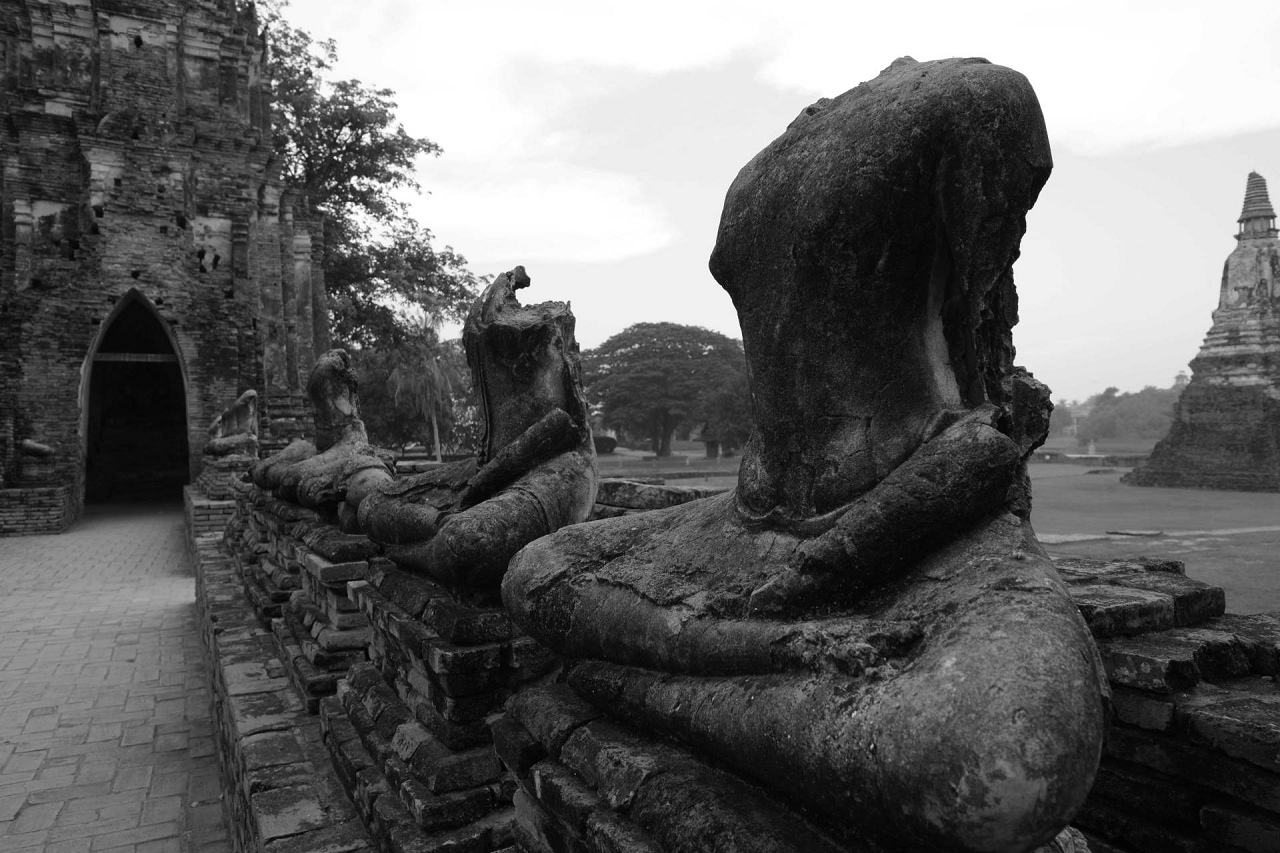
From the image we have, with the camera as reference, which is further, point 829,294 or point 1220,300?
point 1220,300

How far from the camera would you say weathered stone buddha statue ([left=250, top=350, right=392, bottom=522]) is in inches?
173

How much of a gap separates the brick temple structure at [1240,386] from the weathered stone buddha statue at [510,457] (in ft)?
73.1

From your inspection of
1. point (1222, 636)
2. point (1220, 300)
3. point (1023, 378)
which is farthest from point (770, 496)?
point (1220, 300)

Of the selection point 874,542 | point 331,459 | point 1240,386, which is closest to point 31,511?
point 331,459

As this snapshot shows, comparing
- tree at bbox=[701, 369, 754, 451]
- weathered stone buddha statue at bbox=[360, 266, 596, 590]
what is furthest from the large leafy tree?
weathered stone buddha statue at bbox=[360, 266, 596, 590]

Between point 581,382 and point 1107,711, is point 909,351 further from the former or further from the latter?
point 581,382

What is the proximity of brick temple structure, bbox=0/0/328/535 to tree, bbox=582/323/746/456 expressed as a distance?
1967cm

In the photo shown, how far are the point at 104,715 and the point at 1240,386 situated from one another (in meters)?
23.8

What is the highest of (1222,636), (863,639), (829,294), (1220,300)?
(1220,300)

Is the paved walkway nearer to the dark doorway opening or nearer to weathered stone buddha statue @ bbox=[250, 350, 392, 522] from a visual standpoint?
weathered stone buddha statue @ bbox=[250, 350, 392, 522]

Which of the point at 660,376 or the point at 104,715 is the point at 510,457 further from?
the point at 660,376

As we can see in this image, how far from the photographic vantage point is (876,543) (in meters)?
1.54

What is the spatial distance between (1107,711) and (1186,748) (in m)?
0.69

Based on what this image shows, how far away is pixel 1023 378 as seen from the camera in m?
1.80
